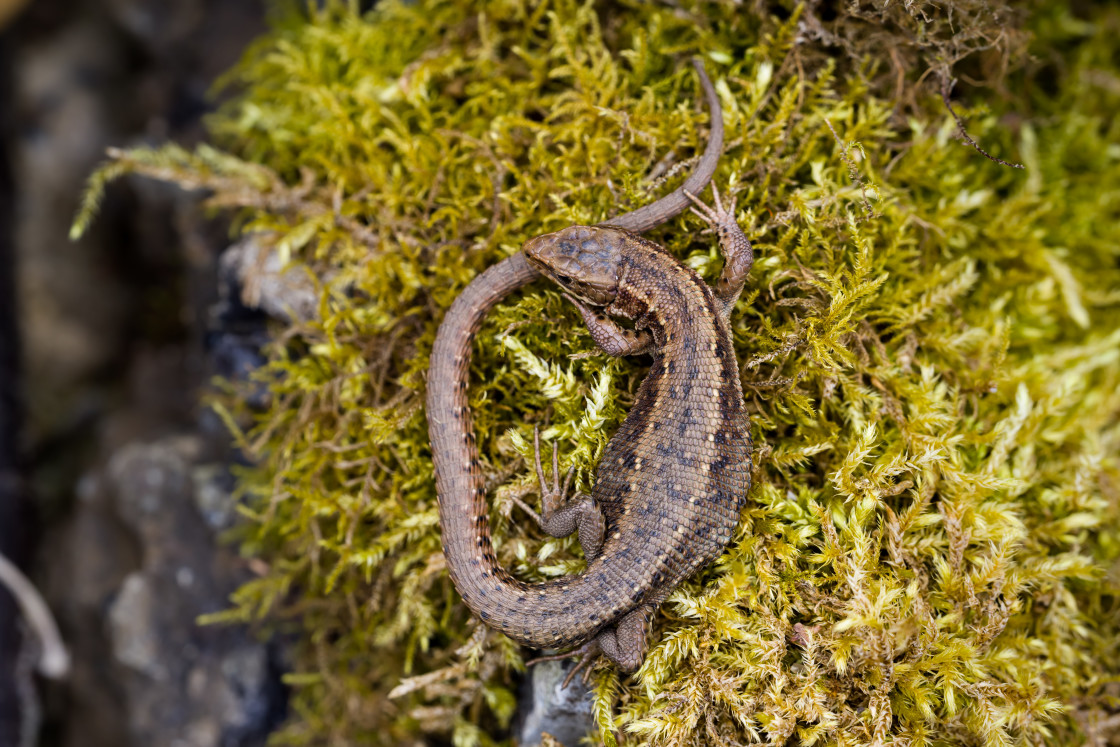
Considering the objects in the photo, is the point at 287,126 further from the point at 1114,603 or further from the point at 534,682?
the point at 1114,603

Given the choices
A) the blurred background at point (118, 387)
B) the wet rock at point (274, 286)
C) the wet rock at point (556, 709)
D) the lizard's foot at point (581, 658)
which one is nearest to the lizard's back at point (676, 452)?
the lizard's foot at point (581, 658)

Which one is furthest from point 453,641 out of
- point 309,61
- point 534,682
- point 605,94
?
point 309,61

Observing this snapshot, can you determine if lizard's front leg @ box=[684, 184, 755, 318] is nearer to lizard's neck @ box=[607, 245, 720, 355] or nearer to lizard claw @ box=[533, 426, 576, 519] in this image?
lizard's neck @ box=[607, 245, 720, 355]

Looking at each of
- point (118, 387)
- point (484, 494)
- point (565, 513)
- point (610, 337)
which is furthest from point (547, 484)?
point (118, 387)

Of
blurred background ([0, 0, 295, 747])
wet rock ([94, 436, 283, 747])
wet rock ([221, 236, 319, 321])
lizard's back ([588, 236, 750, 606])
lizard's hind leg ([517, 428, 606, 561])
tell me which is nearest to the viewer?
lizard's back ([588, 236, 750, 606])

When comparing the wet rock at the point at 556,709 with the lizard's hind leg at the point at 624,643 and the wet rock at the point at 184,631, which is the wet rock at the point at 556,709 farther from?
the wet rock at the point at 184,631

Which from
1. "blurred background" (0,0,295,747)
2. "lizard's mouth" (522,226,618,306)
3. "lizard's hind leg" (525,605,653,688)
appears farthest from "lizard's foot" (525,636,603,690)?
"blurred background" (0,0,295,747)

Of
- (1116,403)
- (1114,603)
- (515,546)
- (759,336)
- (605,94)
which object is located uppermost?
(605,94)
